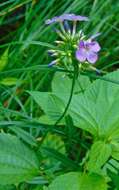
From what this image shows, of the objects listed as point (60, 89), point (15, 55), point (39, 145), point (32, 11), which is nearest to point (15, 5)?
point (32, 11)

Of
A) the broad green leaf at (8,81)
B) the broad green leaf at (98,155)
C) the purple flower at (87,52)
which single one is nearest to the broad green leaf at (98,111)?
the broad green leaf at (98,155)

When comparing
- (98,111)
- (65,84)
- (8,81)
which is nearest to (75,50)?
(98,111)

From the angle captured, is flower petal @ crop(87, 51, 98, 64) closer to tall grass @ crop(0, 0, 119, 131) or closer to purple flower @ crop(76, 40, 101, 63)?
purple flower @ crop(76, 40, 101, 63)

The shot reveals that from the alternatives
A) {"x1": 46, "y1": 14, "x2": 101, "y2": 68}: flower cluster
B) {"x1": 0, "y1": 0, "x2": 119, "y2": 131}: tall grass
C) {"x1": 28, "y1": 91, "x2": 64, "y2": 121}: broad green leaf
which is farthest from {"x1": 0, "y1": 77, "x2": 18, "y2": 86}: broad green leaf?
{"x1": 46, "y1": 14, "x2": 101, "y2": 68}: flower cluster

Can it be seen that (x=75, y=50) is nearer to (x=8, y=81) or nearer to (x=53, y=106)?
(x=53, y=106)

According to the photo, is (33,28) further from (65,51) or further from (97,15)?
(65,51)

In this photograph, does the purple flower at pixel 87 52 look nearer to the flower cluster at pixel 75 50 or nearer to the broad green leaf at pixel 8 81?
the flower cluster at pixel 75 50
